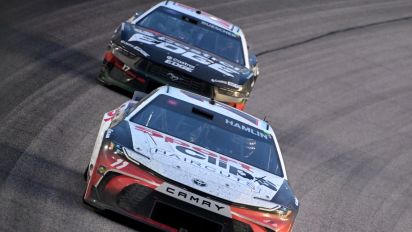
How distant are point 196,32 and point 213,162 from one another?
5842 millimetres

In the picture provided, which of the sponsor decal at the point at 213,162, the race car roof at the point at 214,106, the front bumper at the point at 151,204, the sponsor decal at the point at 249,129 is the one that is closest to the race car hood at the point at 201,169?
the sponsor decal at the point at 213,162

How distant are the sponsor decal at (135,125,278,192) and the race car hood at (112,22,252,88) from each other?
410cm

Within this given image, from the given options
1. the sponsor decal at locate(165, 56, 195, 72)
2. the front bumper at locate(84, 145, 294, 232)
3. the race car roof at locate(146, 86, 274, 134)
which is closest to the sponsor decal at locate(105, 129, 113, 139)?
the front bumper at locate(84, 145, 294, 232)

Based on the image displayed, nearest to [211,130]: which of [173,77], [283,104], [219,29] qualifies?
[173,77]

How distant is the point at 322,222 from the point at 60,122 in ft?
10.7

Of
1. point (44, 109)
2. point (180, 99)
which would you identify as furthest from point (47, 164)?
point (44, 109)

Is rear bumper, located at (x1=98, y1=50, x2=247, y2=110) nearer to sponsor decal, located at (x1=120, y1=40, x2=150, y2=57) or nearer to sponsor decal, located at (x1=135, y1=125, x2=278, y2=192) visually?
sponsor decal, located at (x1=120, y1=40, x2=150, y2=57)

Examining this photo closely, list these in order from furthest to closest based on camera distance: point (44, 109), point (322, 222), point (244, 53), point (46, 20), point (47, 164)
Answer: point (46, 20)
point (244, 53)
point (44, 109)
point (322, 222)
point (47, 164)

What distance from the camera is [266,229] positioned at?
8.43 meters

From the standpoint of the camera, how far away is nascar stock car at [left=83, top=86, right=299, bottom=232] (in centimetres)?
822

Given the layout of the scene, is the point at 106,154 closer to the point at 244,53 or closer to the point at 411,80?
the point at 244,53

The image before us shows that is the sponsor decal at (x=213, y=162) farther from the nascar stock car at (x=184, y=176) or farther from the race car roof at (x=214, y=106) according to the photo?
the race car roof at (x=214, y=106)

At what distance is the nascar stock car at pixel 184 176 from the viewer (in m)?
8.22

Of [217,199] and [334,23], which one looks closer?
[217,199]
